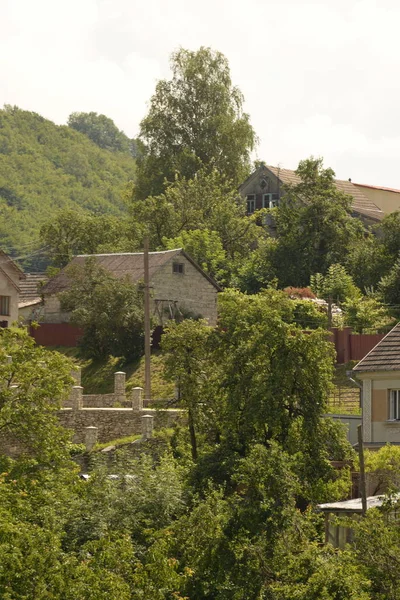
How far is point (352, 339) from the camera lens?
6475 centimetres

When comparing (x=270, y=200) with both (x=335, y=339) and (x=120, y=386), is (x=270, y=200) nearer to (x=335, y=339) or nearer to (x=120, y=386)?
(x=335, y=339)

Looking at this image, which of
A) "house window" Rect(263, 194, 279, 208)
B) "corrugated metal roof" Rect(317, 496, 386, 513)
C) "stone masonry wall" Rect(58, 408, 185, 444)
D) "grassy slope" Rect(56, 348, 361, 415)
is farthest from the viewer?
"house window" Rect(263, 194, 279, 208)

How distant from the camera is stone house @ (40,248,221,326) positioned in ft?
239

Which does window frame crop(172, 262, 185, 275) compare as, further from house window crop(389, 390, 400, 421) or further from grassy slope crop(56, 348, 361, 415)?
house window crop(389, 390, 400, 421)

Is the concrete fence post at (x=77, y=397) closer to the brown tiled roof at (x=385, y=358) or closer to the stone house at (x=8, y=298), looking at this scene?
the brown tiled roof at (x=385, y=358)

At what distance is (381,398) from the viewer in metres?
48.1

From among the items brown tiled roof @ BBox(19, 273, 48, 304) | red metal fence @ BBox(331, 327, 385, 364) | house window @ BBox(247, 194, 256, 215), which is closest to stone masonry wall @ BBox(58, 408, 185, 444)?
red metal fence @ BBox(331, 327, 385, 364)

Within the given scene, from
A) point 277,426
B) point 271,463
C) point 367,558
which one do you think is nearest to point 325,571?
point 367,558

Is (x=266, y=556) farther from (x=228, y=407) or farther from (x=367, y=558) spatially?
(x=228, y=407)

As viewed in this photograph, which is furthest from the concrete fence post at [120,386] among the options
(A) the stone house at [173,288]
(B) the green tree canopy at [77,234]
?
(B) the green tree canopy at [77,234]

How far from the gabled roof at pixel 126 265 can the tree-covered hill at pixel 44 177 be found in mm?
68834

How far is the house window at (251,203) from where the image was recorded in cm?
9244

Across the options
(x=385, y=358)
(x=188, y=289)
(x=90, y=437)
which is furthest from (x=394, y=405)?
(x=188, y=289)

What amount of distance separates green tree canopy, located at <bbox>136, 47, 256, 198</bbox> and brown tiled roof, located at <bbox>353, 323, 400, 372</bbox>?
159 ft
